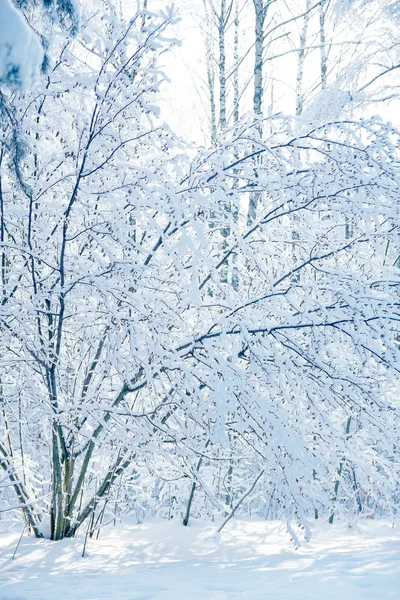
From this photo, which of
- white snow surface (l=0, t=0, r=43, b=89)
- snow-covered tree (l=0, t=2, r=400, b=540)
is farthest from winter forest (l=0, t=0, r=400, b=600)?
white snow surface (l=0, t=0, r=43, b=89)

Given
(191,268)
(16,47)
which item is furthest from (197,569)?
(16,47)

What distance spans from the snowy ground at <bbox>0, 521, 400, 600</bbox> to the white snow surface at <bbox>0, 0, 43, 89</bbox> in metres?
2.72

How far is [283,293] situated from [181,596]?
1.99m

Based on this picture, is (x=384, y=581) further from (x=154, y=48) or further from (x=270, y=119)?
(x=154, y=48)

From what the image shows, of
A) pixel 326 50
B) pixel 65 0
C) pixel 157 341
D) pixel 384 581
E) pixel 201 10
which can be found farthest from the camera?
pixel 326 50

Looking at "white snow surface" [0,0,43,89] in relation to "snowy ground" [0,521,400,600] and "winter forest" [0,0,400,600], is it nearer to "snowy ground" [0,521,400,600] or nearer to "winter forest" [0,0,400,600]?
"winter forest" [0,0,400,600]

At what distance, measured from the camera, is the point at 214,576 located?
3365mm

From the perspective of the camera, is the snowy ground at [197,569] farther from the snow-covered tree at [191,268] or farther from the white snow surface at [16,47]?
the white snow surface at [16,47]

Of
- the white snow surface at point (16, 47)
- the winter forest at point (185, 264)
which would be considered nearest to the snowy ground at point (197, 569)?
the winter forest at point (185, 264)

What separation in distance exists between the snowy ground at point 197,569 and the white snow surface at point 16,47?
2721 millimetres

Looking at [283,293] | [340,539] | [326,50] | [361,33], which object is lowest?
[340,539]

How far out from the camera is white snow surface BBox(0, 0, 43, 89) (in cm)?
181

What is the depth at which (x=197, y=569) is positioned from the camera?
12.2 ft

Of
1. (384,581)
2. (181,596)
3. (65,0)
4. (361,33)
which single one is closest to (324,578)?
(384,581)
